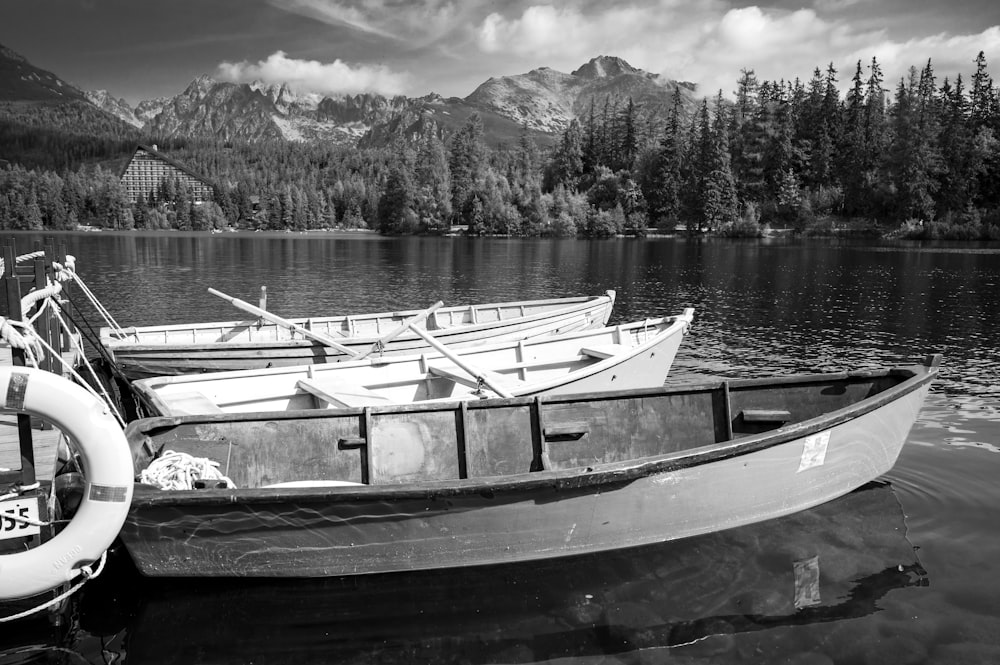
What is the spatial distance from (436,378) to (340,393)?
5.98 ft

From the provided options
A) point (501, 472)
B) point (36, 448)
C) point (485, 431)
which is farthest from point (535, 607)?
point (36, 448)

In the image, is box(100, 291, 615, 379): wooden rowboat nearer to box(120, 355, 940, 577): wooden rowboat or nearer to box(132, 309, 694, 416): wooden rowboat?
box(132, 309, 694, 416): wooden rowboat

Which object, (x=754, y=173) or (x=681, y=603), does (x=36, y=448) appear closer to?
(x=681, y=603)

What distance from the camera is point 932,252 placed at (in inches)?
2625

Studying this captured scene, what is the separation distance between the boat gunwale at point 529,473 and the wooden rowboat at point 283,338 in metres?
5.84

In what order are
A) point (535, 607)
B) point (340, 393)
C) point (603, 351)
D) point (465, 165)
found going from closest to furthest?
1. point (535, 607)
2. point (340, 393)
3. point (603, 351)
4. point (465, 165)

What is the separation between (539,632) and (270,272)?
5393cm

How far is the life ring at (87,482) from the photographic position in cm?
625

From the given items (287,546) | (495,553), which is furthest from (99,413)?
(495,553)

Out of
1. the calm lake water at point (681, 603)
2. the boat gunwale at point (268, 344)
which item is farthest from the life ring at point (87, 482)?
the boat gunwale at point (268, 344)

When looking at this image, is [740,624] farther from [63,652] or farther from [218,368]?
[218,368]

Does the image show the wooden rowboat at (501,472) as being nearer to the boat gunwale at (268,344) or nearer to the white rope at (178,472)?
the white rope at (178,472)

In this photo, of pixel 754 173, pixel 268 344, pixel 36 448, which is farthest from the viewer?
pixel 754 173

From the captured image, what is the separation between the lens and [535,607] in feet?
24.9
